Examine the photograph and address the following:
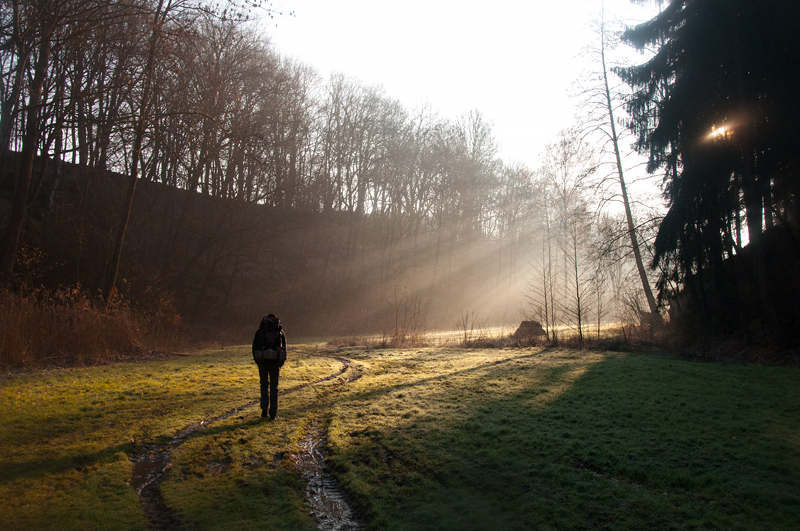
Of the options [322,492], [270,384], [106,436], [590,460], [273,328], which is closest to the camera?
[322,492]

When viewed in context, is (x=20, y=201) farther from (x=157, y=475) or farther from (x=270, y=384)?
(x=157, y=475)

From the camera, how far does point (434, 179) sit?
3947 centimetres

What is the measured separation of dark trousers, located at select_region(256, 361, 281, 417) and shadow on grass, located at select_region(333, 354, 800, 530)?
155 cm

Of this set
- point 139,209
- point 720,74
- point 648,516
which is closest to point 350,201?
point 139,209

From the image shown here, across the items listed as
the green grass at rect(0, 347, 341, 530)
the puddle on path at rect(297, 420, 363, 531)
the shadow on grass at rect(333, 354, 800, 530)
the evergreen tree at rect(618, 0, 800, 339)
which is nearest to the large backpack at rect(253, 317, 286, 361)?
the green grass at rect(0, 347, 341, 530)

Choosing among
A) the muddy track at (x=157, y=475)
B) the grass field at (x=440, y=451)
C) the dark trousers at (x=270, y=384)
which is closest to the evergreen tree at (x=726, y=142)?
the grass field at (x=440, y=451)

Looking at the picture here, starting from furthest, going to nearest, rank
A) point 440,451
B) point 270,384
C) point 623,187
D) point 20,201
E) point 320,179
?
point 320,179, point 623,187, point 20,201, point 270,384, point 440,451

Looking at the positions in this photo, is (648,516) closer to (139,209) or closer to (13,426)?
(13,426)

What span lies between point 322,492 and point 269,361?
2.63 meters

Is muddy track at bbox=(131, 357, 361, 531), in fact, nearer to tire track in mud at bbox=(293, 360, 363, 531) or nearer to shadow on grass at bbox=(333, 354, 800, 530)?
tire track in mud at bbox=(293, 360, 363, 531)

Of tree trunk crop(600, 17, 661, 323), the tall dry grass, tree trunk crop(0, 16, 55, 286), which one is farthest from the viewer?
tree trunk crop(600, 17, 661, 323)

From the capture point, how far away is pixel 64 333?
10477 millimetres

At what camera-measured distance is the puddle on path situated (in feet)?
12.9

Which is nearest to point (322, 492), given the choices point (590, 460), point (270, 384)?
point (270, 384)
